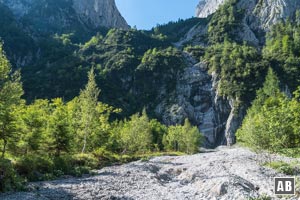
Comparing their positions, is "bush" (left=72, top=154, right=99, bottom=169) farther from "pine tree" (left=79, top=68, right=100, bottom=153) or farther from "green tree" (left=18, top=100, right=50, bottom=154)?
"green tree" (left=18, top=100, right=50, bottom=154)

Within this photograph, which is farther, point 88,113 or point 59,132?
point 88,113

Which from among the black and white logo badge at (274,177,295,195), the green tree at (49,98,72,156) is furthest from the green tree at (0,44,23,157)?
the black and white logo badge at (274,177,295,195)

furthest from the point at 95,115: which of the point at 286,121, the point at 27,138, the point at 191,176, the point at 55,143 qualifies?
the point at 286,121

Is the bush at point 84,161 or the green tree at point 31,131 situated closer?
the green tree at point 31,131

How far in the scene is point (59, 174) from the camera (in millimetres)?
41312

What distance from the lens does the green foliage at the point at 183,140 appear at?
403 ft

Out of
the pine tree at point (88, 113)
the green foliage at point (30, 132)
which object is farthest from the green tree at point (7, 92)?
the pine tree at point (88, 113)

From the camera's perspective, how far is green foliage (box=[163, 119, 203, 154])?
403ft

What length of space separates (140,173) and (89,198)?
18.7 metres

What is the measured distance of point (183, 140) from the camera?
124 m

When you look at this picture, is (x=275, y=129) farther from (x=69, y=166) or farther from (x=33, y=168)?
(x=33, y=168)

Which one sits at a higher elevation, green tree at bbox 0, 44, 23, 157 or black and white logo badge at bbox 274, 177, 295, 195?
green tree at bbox 0, 44, 23, 157

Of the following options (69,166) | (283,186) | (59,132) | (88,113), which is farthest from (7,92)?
(283,186)

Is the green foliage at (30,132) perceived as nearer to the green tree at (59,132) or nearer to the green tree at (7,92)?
the green tree at (59,132)
